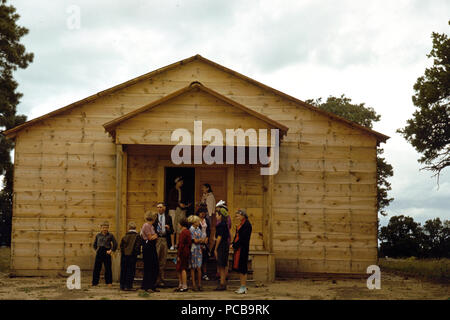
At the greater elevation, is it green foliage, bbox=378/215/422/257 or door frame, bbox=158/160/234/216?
door frame, bbox=158/160/234/216

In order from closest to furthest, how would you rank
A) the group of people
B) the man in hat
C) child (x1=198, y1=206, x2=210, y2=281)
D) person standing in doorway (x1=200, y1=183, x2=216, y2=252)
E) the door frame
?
1. the group of people
2. child (x1=198, y1=206, x2=210, y2=281)
3. person standing in doorway (x1=200, y1=183, x2=216, y2=252)
4. the man in hat
5. the door frame

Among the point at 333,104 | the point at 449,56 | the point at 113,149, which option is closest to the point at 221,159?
the point at 113,149

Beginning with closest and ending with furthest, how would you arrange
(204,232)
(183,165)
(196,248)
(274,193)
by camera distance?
(196,248) < (204,232) < (274,193) < (183,165)

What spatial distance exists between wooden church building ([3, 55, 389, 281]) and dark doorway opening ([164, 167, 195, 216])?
5 centimetres

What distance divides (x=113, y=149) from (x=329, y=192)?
7025mm

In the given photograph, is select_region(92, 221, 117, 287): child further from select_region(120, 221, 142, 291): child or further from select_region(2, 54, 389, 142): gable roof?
select_region(2, 54, 389, 142): gable roof

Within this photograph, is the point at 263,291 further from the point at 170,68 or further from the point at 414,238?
the point at 414,238

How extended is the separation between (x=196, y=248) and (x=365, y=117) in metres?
28.0

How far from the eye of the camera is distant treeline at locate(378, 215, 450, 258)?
30375 mm

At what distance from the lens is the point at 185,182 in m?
18.2

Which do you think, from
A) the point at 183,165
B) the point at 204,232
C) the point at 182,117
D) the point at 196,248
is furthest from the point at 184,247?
the point at 183,165

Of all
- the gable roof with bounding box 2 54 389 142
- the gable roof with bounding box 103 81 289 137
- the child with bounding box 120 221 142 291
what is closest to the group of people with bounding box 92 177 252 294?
the child with bounding box 120 221 142 291

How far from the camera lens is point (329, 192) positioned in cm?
1744
